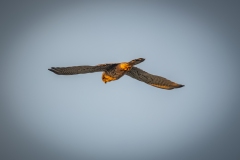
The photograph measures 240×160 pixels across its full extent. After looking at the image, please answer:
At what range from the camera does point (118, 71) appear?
677cm

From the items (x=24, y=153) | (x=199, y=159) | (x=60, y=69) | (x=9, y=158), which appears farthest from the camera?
(x=199, y=159)

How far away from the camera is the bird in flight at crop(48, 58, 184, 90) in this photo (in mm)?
6562

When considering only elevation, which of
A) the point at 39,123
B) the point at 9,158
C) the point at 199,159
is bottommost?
the point at 9,158

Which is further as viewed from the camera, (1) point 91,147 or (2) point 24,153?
(1) point 91,147

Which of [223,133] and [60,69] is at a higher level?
[223,133]

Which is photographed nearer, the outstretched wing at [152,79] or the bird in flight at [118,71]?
the bird in flight at [118,71]

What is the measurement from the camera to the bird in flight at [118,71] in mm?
6562

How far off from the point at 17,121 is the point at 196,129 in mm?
21391

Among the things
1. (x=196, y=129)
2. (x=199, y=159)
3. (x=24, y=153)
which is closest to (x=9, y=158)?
(x=24, y=153)

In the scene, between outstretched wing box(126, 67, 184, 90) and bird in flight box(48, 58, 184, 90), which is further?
outstretched wing box(126, 67, 184, 90)

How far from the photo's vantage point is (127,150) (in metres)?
35.3

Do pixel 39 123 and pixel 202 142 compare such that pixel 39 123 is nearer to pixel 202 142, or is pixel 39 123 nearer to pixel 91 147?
pixel 91 147

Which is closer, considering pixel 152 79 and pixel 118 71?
pixel 118 71

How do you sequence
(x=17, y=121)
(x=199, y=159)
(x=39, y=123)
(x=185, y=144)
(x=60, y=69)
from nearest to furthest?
1. (x=60, y=69)
2. (x=199, y=159)
3. (x=17, y=121)
4. (x=39, y=123)
5. (x=185, y=144)
